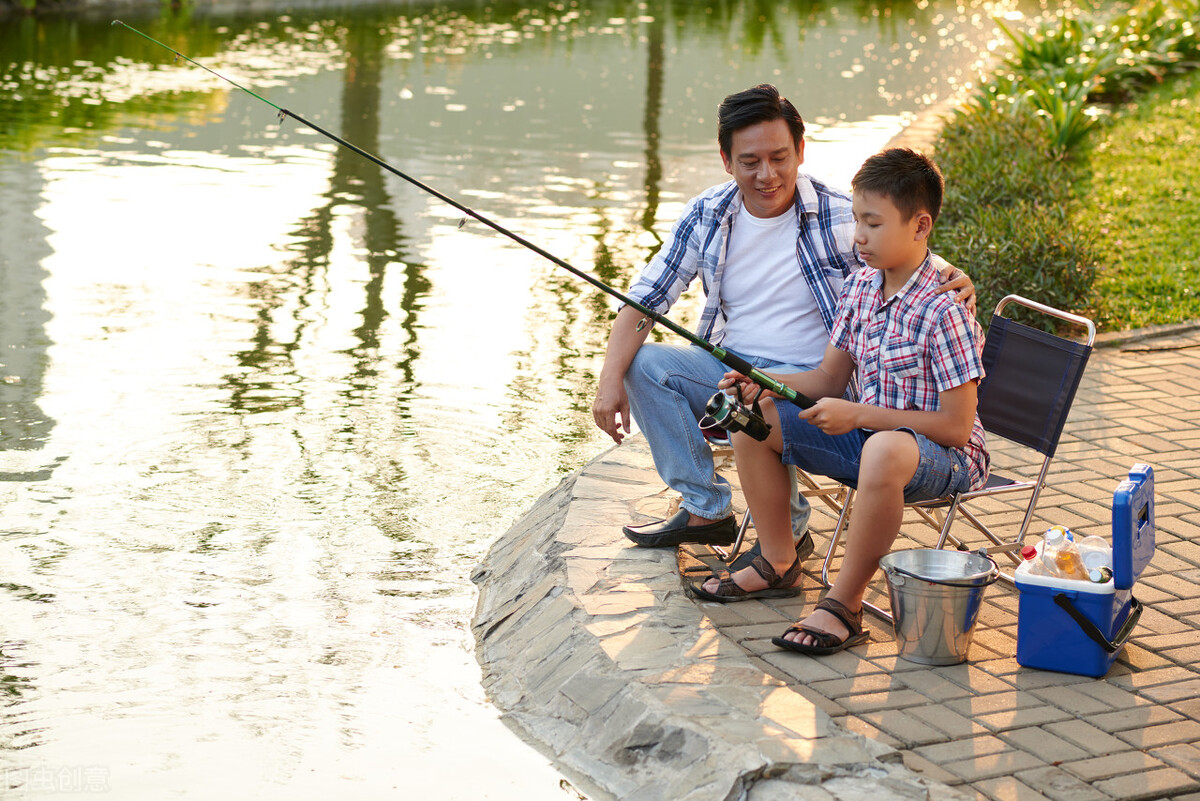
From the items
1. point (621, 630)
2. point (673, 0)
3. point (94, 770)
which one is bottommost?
point (94, 770)

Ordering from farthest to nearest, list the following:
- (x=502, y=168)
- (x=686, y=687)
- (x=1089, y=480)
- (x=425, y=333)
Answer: (x=502, y=168) → (x=425, y=333) → (x=1089, y=480) → (x=686, y=687)

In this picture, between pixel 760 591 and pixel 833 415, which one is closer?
pixel 833 415

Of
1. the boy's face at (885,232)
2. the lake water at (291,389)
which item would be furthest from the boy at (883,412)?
the lake water at (291,389)

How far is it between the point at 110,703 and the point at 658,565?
1.56 meters

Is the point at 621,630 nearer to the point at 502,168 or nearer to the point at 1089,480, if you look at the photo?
the point at 1089,480

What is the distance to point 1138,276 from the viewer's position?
809 centimetres

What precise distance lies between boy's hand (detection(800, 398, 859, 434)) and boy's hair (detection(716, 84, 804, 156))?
2.83ft

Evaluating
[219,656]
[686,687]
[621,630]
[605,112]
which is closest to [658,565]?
[621,630]

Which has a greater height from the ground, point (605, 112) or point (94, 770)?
point (605, 112)

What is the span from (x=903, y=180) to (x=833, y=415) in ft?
2.10

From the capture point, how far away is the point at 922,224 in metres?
3.79

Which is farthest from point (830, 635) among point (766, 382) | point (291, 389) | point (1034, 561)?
point (291, 389)

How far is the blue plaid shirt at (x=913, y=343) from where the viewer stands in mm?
3697

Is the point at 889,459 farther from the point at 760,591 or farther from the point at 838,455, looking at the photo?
the point at 760,591
